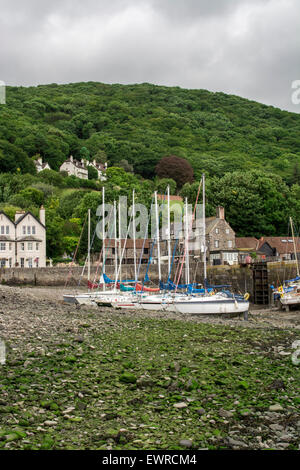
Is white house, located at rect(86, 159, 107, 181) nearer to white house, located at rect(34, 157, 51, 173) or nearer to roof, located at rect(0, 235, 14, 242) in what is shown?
white house, located at rect(34, 157, 51, 173)

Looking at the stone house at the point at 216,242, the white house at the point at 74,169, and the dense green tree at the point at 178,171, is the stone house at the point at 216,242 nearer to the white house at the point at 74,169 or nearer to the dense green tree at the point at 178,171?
the dense green tree at the point at 178,171

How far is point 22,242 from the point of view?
2534 inches

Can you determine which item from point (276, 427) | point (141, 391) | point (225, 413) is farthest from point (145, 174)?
point (276, 427)

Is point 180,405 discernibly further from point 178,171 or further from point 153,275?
point 178,171

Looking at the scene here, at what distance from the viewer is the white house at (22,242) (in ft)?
208

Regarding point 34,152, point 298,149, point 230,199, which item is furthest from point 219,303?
point 298,149

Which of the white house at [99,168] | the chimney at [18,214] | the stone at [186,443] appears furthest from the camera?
the white house at [99,168]

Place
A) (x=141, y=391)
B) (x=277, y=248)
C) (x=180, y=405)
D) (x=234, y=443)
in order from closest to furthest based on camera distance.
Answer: (x=234, y=443) → (x=180, y=405) → (x=141, y=391) → (x=277, y=248)

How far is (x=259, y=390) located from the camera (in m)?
12.4

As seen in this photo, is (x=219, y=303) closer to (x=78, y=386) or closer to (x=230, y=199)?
(x=78, y=386)

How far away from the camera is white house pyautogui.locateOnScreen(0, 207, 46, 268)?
6338cm

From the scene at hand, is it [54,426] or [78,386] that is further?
[78,386]

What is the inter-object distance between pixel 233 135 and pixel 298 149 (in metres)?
33.5

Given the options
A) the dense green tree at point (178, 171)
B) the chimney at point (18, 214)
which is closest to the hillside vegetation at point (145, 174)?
the dense green tree at point (178, 171)
